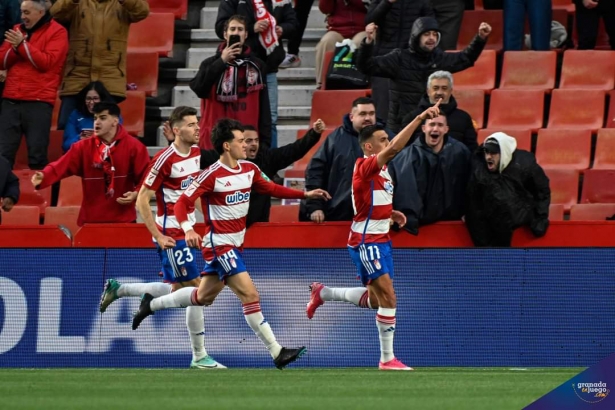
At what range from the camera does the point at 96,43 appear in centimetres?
1595

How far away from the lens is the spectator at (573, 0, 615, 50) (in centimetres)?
1541

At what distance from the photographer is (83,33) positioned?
52.6 feet

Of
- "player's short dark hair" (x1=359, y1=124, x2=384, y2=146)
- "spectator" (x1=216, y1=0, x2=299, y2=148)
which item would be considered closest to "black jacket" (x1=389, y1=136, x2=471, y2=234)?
"player's short dark hair" (x1=359, y1=124, x2=384, y2=146)

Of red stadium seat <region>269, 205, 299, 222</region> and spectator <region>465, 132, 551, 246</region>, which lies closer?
spectator <region>465, 132, 551, 246</region>

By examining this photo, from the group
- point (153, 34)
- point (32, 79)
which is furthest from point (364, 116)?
point (153, 34)

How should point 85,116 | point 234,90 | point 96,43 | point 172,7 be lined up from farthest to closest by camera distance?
point 172,7 < point 96,43 < point 85,116 < point 234,90

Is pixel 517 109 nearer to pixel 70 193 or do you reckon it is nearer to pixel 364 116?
pixel 364 116

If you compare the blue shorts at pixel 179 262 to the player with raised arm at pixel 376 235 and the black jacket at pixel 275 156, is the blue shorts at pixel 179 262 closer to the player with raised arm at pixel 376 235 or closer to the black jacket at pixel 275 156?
the black jacket at pixel 275 156

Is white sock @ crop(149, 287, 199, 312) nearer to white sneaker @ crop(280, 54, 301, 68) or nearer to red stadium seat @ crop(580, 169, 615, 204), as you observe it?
red stadium seat @ crop(580, 169, 615, 204)

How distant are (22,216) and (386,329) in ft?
16.2

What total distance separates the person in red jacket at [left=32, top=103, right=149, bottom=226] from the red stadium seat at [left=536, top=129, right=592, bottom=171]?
4.35 m

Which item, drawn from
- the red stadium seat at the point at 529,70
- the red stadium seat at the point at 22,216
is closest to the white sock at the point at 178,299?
the red stadium seat at the point at 22,216

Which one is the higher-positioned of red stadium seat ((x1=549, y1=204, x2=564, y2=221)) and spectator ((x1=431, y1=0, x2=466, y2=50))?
spectator ((x1=431, y1=0, x2=466, y2=50))

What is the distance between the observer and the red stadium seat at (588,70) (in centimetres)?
1558
